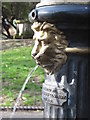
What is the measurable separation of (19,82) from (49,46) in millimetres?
3369

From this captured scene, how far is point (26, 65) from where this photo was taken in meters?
6.57

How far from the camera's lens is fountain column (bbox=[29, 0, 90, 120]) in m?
1.61

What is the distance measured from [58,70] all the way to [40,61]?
0.39 ft

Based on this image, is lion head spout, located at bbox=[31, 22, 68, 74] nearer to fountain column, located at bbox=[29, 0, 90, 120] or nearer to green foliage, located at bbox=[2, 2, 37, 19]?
fountain column, located at bbox=[29, 0, 90, 120]

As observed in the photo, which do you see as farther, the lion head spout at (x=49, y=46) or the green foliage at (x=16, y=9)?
the green foliage at (x=16, y=9)

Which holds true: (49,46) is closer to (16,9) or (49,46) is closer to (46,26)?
(46,26)

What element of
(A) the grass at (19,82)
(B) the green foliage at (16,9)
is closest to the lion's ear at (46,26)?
(A) the grass at (19,82)

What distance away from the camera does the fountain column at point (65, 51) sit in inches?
63.5

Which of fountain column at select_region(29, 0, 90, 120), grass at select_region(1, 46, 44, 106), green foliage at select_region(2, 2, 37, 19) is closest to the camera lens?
fountain column at select_region(29, 0, 90, 120)

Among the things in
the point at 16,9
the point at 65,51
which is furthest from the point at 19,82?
the point at 16,9

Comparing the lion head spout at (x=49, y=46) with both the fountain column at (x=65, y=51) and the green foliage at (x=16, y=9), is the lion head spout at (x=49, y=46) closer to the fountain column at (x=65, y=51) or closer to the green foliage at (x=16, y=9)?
the fountain column at (x=65, y=51)

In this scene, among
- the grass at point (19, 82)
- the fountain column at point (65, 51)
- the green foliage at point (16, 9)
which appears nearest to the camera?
the fountain column at point (65, 51)

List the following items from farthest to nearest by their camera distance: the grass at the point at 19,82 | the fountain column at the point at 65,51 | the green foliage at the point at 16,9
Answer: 1. the green foliage at the point at 16,9
2. the grass at the point at 19,82
3. the fountain column at the point at 65,51

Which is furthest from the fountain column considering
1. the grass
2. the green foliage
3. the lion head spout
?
the green foliage
